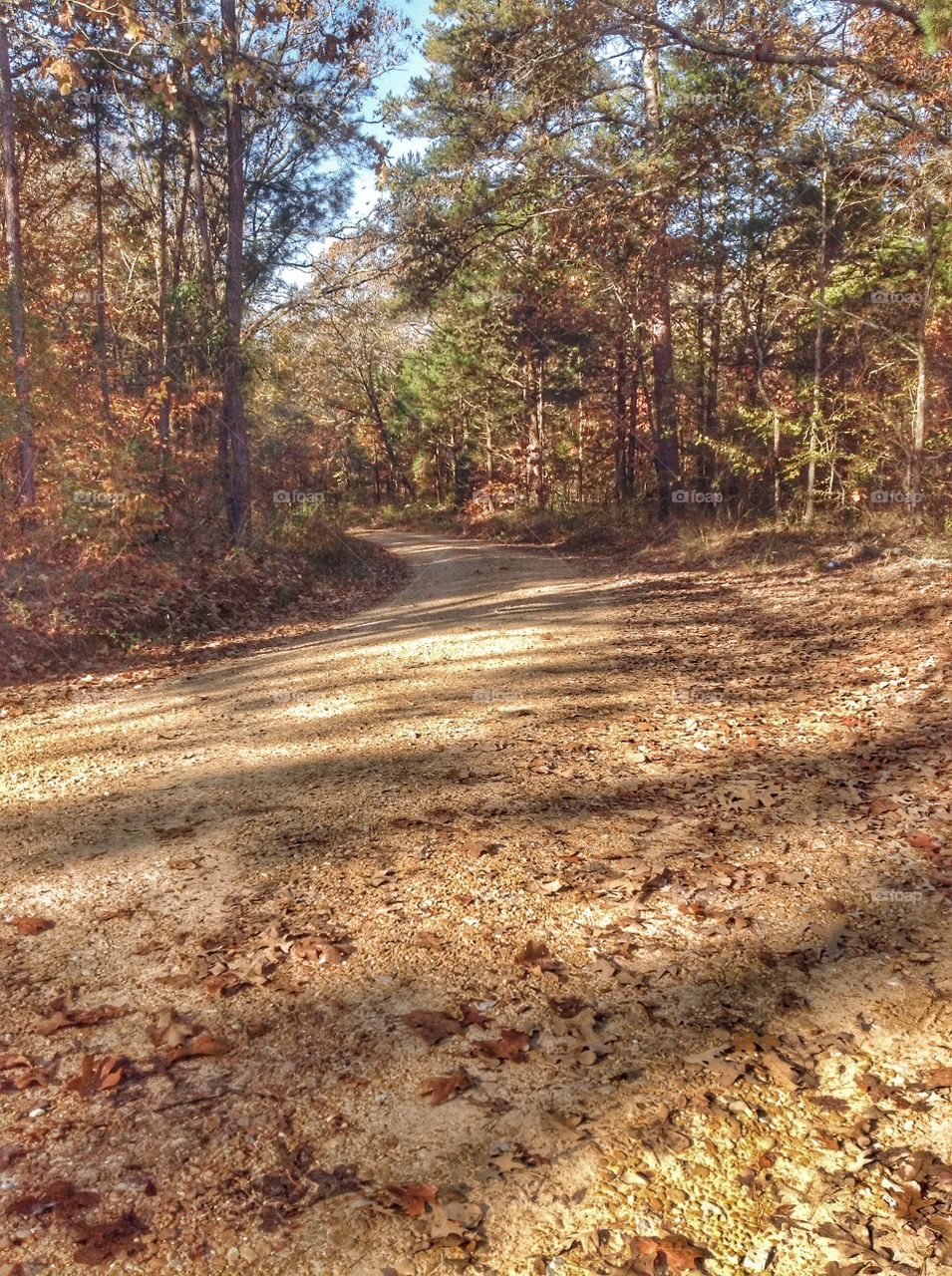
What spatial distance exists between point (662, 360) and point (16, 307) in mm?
13069

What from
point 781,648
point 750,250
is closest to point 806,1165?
point 781,648

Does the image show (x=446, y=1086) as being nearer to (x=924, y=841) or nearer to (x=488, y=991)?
(x=488, y=991)

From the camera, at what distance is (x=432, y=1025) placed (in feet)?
9.72

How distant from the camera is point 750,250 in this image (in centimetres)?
1992

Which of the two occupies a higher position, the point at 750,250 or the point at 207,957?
the point at 750,250

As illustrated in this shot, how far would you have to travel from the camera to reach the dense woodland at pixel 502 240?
33.4 feet

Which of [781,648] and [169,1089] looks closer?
[169,1089]

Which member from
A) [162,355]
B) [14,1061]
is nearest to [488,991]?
[14,1061]

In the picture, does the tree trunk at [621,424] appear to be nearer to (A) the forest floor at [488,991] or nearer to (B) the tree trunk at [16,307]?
(B) the tree trunk at [16,307]

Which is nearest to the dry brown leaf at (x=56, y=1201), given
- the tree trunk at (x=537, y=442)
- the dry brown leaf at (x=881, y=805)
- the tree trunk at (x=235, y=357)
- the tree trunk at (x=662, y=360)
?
the dry brown leaf at (x=881, y=805)

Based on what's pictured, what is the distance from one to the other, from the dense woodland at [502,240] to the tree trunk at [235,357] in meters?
0.06

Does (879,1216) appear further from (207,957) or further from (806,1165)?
(207,957)

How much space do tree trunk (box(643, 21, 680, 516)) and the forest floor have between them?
509 inches

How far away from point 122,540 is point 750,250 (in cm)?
1574
